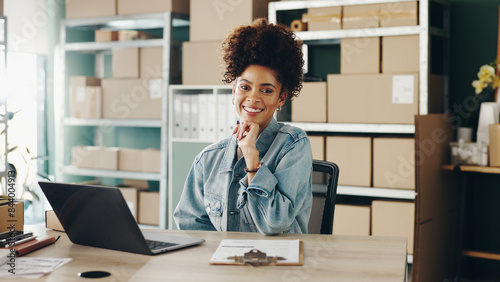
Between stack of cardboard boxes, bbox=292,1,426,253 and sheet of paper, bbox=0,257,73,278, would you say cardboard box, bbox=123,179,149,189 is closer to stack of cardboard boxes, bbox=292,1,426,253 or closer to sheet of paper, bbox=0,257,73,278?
stack of cardboard boxes, bbox=292,1,426,253

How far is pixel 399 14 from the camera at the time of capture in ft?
10.9

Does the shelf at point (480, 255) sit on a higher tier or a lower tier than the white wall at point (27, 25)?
lower

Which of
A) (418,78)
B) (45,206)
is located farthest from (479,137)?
(45,206)

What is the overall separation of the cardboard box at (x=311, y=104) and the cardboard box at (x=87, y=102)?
5.44 feet

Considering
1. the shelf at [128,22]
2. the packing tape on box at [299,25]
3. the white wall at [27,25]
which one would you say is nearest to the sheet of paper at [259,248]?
the packing tape on box at [299,25]

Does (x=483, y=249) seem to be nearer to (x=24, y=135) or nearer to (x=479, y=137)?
(x=479, y=137)

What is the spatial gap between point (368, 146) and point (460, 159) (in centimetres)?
53

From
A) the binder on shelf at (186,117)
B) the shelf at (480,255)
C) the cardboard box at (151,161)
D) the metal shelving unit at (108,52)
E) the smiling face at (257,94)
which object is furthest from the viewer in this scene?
the cardboard box at (151,161)

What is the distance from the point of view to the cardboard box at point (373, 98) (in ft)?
10.9

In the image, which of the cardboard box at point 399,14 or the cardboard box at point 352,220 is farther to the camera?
the cardboard box at point 352,220

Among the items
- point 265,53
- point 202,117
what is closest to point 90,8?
point 202,117

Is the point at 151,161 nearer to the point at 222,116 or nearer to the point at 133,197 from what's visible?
the point at 133,197

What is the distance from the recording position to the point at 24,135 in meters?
4.80

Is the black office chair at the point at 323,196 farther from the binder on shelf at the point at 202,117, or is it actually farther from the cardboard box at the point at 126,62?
the cardboard box at the point at 126,62
